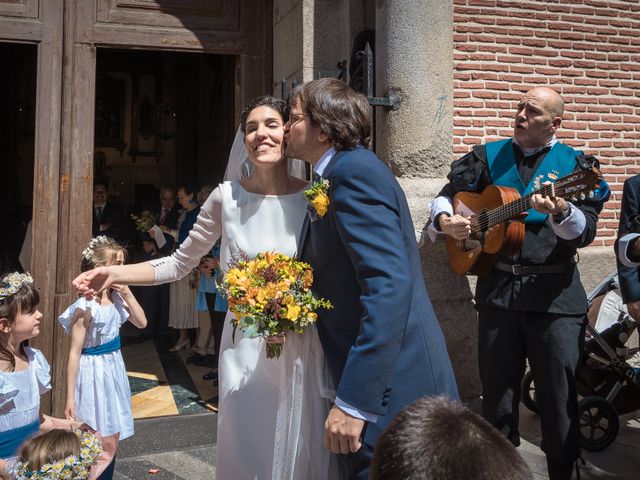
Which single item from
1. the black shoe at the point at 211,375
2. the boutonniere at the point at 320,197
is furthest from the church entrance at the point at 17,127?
the boutonniere at the point at 320,197

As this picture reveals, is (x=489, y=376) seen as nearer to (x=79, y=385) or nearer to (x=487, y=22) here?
(x=79, y=385)

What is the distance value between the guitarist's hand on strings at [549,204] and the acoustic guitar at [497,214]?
56 millimetres

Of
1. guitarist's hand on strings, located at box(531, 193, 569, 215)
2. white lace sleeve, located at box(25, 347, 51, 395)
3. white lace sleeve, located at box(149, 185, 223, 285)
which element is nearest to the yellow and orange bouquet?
white lace sleeve, located at box(149, 185, 223, 285)

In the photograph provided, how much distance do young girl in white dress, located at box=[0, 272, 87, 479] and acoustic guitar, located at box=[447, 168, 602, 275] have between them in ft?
8.25

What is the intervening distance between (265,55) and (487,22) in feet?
6.69

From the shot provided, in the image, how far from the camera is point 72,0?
17.9ft

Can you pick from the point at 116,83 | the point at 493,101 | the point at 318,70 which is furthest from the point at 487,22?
the point at 116,83

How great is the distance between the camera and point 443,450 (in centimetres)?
133

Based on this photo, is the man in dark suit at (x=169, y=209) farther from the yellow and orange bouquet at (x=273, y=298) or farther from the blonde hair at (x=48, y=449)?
the yellow and orange bouquet at (x=273, y=298)

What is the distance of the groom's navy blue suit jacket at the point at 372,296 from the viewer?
2.22m

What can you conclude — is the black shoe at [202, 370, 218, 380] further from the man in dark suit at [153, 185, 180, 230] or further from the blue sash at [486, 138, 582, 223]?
the blue sash at [486, 138, 582, 223]

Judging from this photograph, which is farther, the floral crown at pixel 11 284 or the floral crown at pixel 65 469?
the floral crown at pixel 11 284

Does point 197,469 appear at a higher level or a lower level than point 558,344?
lower

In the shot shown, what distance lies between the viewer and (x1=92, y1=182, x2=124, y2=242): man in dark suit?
366 inches
